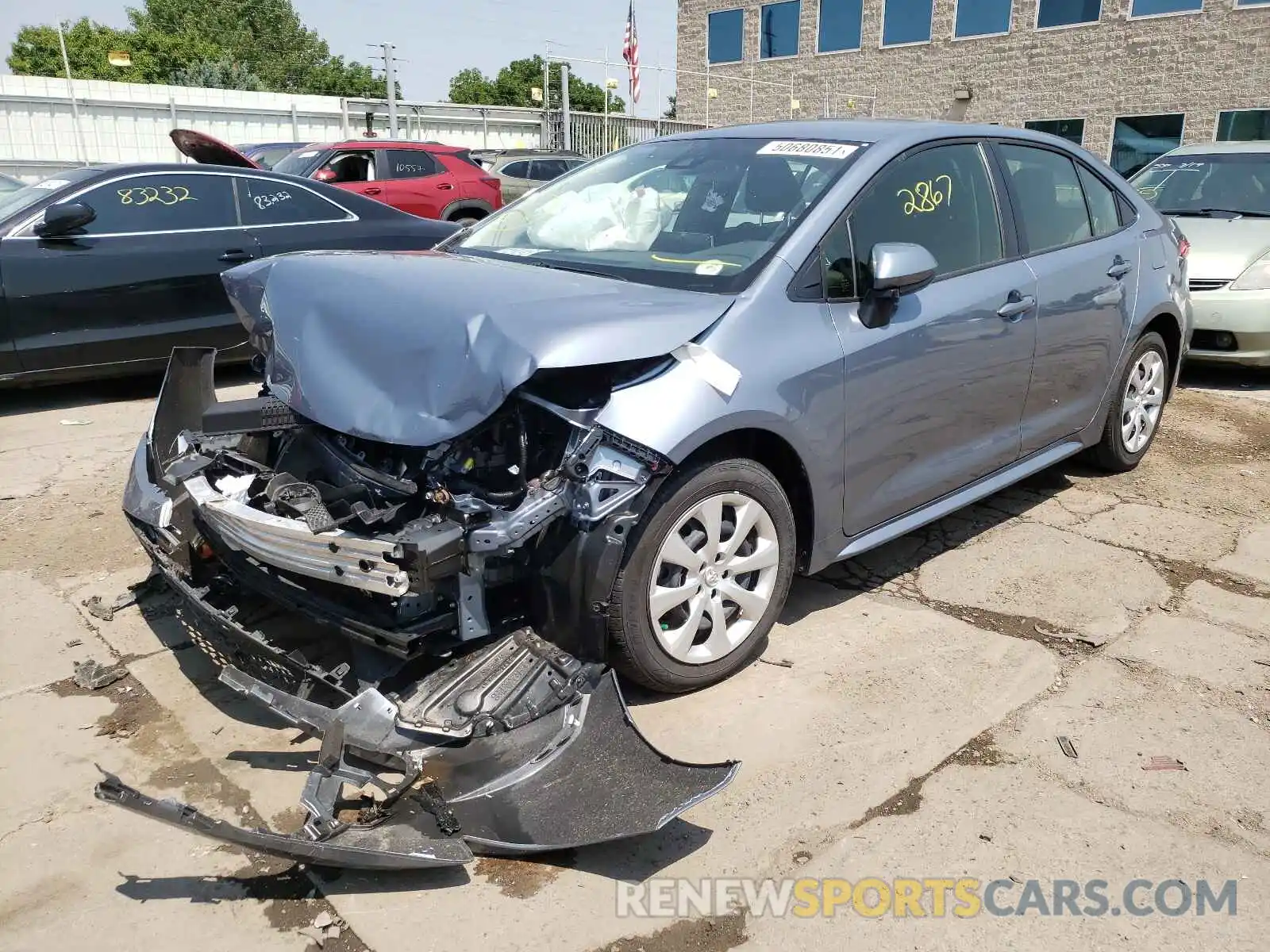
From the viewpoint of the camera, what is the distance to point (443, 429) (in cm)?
262

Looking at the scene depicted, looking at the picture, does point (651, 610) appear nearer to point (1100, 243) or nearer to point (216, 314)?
point (1100, 243)

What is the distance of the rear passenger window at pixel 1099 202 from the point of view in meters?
4.73

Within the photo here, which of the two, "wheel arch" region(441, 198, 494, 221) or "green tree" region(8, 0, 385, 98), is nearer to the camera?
"wheel arch" region(441, 198, 494, 221)

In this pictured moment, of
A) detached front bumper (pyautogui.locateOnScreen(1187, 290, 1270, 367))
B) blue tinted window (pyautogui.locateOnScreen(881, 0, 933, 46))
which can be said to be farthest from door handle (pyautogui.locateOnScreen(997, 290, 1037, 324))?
blue tinted window (pyautogui.locateOnScreen(881, 0, 933, 46))

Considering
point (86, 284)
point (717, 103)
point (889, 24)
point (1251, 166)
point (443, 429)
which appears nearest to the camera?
point (443, 429)

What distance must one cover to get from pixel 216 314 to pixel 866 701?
5.24m

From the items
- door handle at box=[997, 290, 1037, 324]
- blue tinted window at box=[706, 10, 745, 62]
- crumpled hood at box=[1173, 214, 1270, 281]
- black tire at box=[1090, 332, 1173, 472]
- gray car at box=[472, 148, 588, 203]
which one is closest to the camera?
door handle at box=[997, 290, 1037, 324]

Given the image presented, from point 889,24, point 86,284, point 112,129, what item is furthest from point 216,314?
point 889,24

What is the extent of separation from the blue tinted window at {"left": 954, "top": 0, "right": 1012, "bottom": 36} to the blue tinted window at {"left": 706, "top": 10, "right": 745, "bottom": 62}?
6.55m

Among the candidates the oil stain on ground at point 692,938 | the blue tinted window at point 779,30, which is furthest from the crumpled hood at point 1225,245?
the blue tinted window at point 779,30

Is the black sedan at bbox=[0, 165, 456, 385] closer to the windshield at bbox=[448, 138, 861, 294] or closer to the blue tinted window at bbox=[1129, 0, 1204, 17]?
the windshield at bbox=[448, 138, 861, 294]

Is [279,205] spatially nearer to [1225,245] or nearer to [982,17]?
[1225,245]

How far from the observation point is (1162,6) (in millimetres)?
21203

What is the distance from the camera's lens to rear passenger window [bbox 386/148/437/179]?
42.3ft
